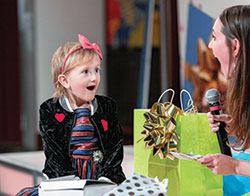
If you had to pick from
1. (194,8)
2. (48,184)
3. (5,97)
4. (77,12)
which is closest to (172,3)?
(194,8)

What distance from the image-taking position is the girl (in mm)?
1731

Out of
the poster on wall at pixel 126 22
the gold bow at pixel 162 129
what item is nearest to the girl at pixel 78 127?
the gold bow at pixel 162 129

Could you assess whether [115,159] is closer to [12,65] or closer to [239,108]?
[239,108]

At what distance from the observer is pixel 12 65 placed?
525 centimetres

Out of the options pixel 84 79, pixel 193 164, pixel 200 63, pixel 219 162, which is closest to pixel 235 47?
pixel 219 162

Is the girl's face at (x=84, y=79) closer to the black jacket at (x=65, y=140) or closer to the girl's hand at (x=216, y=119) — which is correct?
the black jacket at (x=65, y=140)

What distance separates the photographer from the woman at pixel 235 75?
1379 millimetres

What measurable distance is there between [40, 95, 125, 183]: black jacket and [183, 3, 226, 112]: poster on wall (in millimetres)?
1698

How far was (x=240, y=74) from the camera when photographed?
1398mm

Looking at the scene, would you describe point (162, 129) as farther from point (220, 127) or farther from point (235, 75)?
point (235, 75)

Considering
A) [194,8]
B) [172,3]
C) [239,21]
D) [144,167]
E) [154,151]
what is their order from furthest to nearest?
[172,3] → [194,8] → [144,167] → [154,151] → [239,21]

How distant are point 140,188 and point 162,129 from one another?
306mm

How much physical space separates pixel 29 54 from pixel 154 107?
12.1ft

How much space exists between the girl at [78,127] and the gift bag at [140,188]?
0.92 feet
